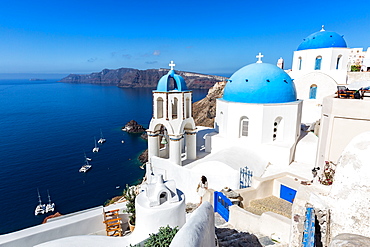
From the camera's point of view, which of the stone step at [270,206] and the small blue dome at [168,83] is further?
the small blue dome at [168,83]

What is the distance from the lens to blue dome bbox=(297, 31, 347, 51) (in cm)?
2036

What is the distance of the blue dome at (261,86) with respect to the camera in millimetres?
12570

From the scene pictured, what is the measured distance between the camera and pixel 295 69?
Result: 22938 millimetres

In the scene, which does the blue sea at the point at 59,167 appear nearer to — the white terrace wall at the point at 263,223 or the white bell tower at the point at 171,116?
the white bell tower at the point at 171,116

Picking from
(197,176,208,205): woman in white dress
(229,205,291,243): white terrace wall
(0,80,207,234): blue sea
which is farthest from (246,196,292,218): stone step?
(0,80,207,234): blue sea

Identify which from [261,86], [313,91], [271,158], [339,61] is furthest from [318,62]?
[271,158]

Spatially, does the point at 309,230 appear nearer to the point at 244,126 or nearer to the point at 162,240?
the point at 162,240

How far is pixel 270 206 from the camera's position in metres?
9.33

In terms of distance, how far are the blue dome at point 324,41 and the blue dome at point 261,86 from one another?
35.4 ft

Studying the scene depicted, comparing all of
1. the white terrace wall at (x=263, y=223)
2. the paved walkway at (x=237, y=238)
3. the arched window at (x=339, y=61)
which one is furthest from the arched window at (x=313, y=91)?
the paved walkway at (x=237, y=238)

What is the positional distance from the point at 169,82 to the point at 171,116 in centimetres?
190

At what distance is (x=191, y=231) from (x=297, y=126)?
38.0 feet

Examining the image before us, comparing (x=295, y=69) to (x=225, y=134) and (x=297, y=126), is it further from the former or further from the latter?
(x=225, y=134)

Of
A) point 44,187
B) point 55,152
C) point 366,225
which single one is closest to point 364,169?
point 366,225
